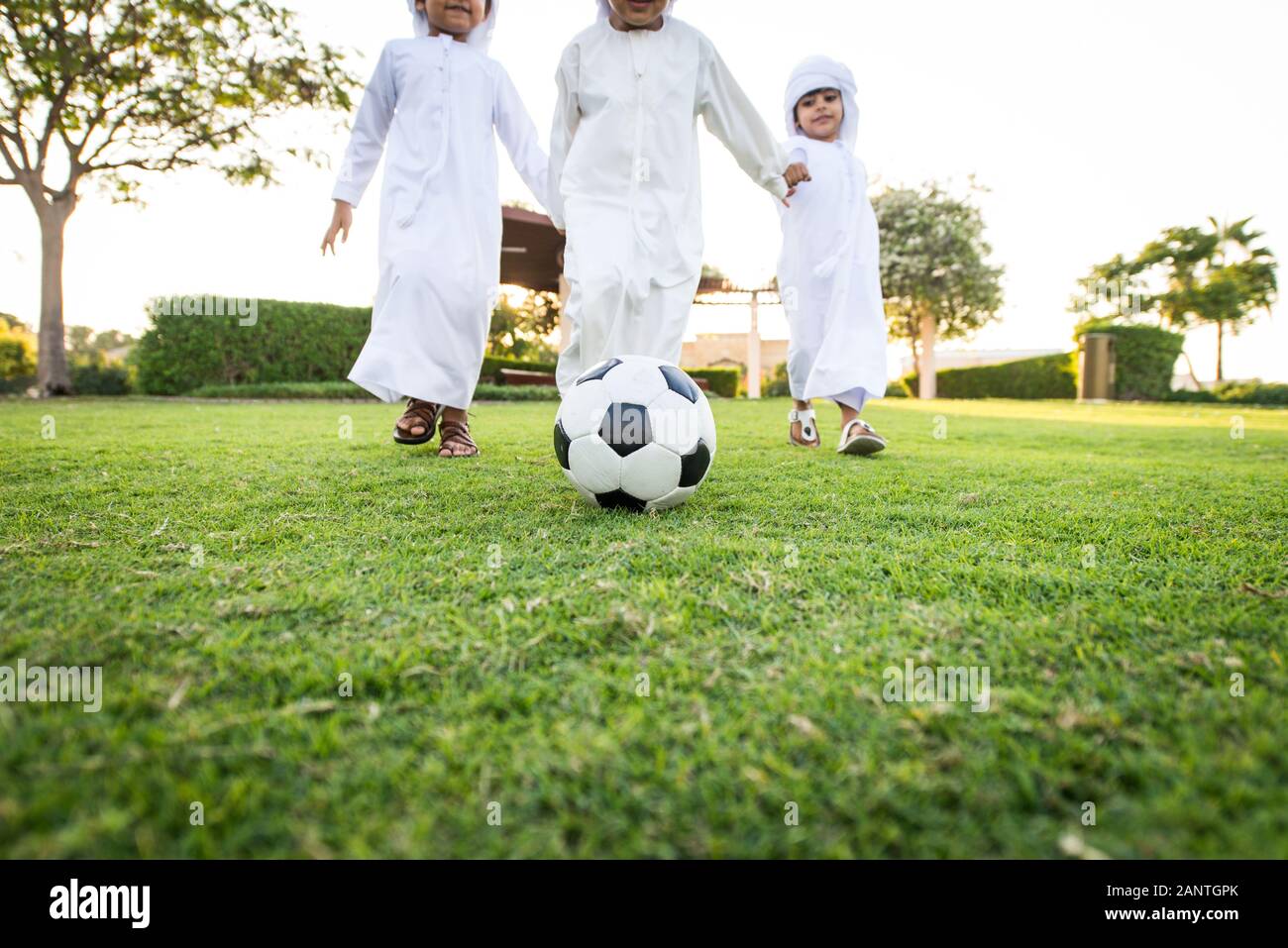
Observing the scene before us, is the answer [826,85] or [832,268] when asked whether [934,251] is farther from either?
[832,268]

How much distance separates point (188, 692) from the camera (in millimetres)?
1197

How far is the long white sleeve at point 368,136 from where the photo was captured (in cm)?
398

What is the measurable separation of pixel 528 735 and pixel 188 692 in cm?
61

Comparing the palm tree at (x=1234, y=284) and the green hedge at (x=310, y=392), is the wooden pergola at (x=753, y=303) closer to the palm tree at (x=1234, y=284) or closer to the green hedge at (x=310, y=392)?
the green hedge at (x=310, y=392)

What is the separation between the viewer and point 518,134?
172 inches

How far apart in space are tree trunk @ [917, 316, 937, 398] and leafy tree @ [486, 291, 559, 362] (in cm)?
1480

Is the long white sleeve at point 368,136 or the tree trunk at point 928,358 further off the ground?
the tree trunk at point 928,358

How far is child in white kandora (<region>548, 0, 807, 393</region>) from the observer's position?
3387mm

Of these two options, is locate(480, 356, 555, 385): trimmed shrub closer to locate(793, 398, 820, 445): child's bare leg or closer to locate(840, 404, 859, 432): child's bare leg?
locate(793, 398, 820, 445): child's bare leg

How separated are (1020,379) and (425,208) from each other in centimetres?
2693

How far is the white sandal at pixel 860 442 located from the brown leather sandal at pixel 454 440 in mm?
2300

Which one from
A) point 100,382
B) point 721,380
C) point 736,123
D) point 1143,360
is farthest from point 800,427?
point 1143,360
